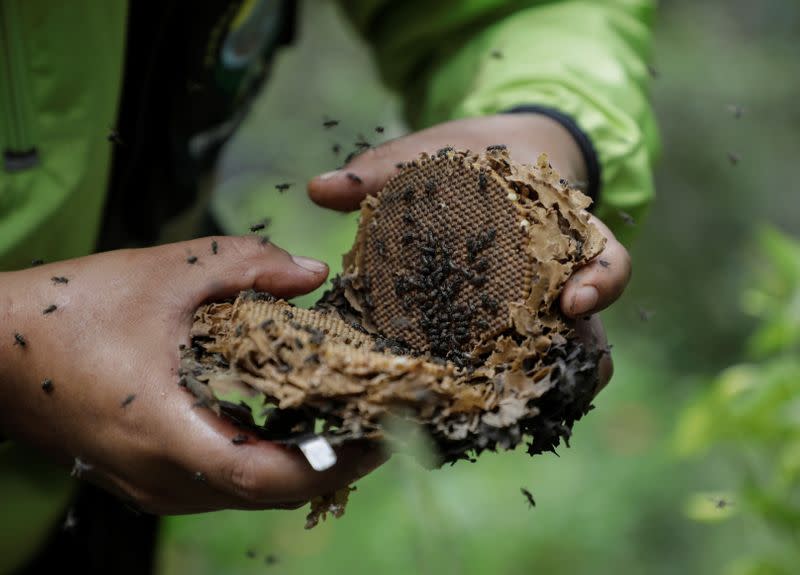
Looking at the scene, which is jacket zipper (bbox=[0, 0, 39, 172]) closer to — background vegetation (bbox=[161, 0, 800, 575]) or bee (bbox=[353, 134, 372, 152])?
bee (bbox=[353, 134, 372, 152])

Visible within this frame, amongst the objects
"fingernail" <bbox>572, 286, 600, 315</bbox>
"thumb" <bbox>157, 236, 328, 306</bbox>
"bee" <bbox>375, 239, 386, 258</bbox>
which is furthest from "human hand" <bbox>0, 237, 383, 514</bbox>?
"fingernail" <bbox>572, 286, 600, 315</bbox>

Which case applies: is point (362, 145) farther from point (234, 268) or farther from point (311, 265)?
point (234, 268)

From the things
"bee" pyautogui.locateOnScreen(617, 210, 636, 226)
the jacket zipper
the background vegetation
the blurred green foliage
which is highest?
the jacket zipper

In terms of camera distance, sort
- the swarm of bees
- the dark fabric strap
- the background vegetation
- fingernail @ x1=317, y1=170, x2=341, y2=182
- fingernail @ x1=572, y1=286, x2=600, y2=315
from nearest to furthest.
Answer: the swarm of bees < fingernail @ x1=572, y1=286, x2=600, y2=315 < fingernail @ x1=317, y1=170, x2=341, y2=182 < the dark fabric strap < the background vegetation

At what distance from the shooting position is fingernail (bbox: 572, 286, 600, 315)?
2.01m

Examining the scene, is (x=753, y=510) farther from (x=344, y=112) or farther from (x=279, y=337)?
(x=344, y=112)

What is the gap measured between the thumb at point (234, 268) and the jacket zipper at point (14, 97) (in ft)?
2.11

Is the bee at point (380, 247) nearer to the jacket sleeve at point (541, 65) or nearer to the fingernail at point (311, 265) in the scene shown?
the fingernail at point (311, 265)

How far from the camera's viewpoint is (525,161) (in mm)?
2508

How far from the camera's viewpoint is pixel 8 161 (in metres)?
2.40

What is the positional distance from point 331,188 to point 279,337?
69 centimetres

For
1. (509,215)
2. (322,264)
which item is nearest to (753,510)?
(509,215)

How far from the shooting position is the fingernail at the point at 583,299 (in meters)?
2.01

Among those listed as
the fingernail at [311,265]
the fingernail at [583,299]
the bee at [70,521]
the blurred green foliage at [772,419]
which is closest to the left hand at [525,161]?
the fingernail at [583,299]
